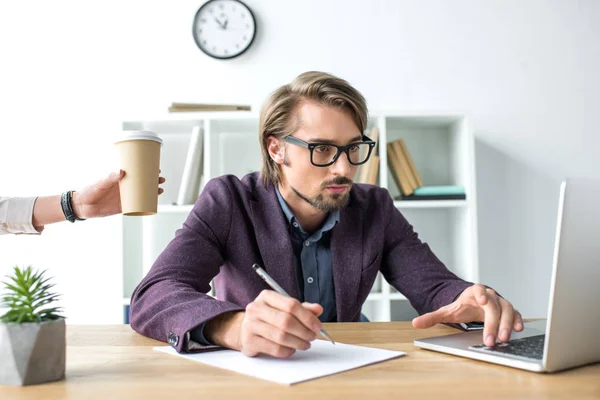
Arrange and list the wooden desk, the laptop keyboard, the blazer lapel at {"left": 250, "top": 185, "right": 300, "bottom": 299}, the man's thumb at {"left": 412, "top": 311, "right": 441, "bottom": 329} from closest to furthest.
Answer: the wooden desk, the laptop keyboard, the man's thumb at {"left": 412, "top": 311, "right": 441, "bottom": 329}, the blazer lapel at {"left": 250, "top": 185, "right": 300, "bottom": 299}

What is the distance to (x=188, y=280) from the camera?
136 centimetres

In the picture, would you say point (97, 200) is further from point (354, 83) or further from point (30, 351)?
point (354, 83)

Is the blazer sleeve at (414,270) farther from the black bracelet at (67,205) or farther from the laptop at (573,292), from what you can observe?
the black bracelet at (67,205)

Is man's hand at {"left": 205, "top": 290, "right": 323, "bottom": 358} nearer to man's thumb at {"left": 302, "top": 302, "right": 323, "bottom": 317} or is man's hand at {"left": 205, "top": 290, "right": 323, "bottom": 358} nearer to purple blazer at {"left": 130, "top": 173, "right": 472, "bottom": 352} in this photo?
man's thumb at {"left": 302, "top": 302, "right": 323, "bottom": 317}

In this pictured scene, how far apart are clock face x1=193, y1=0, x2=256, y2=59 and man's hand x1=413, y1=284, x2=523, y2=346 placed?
2376 millimetres

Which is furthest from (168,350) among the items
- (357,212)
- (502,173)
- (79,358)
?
(502,173)

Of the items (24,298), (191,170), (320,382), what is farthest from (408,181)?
(24,298)

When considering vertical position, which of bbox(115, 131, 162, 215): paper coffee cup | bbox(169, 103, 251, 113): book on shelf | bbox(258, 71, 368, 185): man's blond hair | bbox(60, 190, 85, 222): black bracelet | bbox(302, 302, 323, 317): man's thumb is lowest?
bbox(302, 302, 323, 317): man's thumb

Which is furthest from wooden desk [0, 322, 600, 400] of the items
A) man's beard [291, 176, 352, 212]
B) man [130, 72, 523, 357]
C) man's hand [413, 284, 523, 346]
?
man's beard [291, 176, 352, 212]

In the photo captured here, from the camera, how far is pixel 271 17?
3256 mm

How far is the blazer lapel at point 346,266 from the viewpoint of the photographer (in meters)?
1.65

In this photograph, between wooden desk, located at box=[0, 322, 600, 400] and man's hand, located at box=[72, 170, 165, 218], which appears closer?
wooden desk, located at box=[0, 322, 600, 400]

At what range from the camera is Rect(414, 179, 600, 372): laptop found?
75 centimetres

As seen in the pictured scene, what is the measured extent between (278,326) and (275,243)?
72 centimetres
